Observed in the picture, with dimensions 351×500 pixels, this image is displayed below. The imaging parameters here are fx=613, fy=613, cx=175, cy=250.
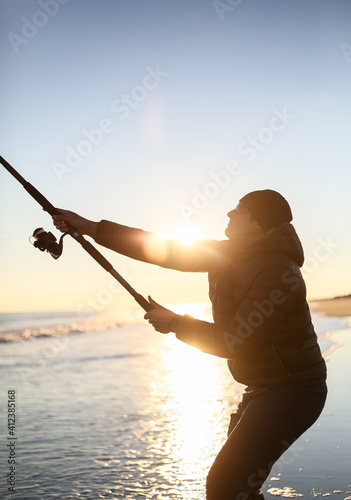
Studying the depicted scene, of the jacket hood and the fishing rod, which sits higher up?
the fishing rod

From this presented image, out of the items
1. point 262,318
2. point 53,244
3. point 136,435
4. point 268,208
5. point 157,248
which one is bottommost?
point 262,318

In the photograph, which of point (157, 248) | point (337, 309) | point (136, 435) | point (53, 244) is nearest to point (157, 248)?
point (157, 248)

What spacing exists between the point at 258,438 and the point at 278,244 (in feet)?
3.24

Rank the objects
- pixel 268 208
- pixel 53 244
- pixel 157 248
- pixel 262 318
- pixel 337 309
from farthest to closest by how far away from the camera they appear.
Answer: pixel 337 309 < pixel 53 244 < pixel 157 248 < pixel 268 208 < pixel 262 318

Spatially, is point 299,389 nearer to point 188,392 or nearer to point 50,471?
point 50,471

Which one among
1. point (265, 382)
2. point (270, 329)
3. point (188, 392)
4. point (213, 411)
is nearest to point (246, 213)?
point (270, 329)

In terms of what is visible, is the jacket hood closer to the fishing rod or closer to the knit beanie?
the knit beanie

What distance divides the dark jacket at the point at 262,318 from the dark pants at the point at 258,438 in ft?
0.26

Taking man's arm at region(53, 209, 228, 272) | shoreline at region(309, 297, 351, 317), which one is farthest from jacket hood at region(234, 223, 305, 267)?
shoreline at region(309, 297, 351, 317)

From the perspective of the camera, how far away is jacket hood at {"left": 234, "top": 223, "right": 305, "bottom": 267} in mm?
3154

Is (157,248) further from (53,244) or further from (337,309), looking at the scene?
(337,309)

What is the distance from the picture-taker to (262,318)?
3.01 m

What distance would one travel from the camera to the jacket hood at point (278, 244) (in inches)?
124

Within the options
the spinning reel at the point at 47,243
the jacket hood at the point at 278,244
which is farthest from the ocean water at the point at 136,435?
the jacket hood at the point at 278,244
